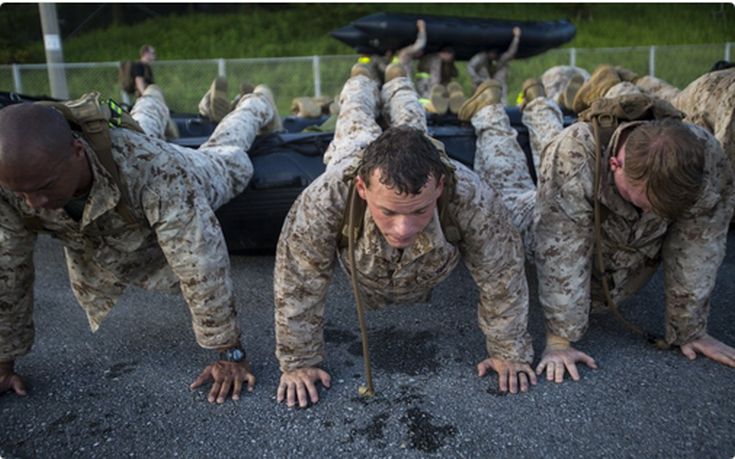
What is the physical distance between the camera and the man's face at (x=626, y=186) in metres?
1.94

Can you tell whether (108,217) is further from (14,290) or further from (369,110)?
(369,110)

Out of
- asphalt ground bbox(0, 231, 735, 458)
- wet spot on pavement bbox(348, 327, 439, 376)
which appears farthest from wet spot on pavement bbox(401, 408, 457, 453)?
wet spot on pavement bbox(348, 327, 439, 376)

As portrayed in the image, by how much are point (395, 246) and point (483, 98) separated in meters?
2.04

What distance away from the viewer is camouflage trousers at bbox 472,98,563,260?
289 centimetres

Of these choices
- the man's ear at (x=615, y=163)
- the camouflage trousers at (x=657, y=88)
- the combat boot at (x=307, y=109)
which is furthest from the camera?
the combat boot at (x=307, y=109)

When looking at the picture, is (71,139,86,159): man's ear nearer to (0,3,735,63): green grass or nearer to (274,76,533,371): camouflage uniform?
(274,76,533,371): camouflage uniform

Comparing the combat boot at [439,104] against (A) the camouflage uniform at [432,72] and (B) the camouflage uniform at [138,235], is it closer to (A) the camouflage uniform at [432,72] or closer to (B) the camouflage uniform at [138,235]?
(B) the camouflage uniform at [138,235]

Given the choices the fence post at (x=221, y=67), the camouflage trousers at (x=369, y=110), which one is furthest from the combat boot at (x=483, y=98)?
the fence post at (x=221, y=67)

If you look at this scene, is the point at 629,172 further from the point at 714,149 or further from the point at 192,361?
the point at 192,361

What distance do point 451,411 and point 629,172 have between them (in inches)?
40.9

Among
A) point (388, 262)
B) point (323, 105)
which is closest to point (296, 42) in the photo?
point (323, 105)

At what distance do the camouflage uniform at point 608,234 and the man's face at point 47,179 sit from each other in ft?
5.64

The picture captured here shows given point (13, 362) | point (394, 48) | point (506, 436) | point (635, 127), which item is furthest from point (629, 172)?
point (394, 48)

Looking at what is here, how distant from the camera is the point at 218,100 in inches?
166
